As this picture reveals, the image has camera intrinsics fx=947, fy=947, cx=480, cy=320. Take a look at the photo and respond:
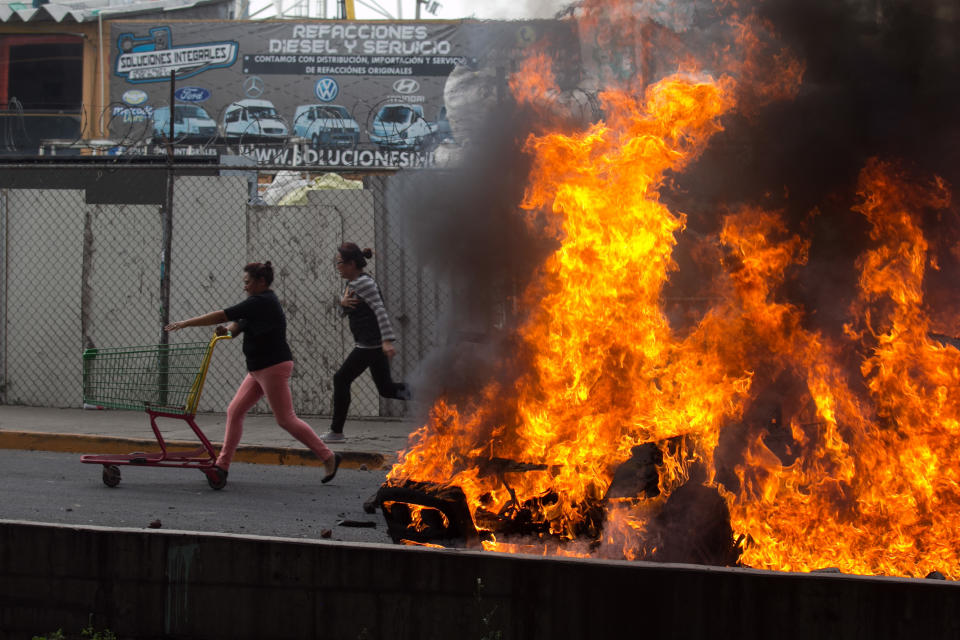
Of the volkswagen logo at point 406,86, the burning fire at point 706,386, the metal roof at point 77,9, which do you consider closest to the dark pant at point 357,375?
the burning fire at point 706,386

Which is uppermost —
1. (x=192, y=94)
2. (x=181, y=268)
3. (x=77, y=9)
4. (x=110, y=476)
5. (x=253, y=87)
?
(x=77, y=9)

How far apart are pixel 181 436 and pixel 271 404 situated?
2462 millimetres

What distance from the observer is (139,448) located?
8.69 m

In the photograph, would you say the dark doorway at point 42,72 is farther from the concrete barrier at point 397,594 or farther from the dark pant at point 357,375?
the concrete barrier at point 397,594

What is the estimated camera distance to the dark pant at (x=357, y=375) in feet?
27.6

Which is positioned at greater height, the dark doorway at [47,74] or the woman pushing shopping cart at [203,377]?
the dark doorway at [47,74]

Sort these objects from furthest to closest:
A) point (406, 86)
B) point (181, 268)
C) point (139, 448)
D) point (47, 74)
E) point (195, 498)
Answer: point (47, 74), point (406, 86), point (181, 268), point (139, 448), point (195, 498)

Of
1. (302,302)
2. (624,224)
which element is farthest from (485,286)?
(302,302)

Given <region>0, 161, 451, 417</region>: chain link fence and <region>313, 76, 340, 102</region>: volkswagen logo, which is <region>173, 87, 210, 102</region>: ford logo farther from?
<region>0, 161, 451, 417</region>: chain link fence

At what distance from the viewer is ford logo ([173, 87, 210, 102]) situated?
85.5 ft

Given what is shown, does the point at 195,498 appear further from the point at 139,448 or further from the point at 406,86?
the point at 406,86

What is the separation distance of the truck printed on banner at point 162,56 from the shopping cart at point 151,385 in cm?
2127

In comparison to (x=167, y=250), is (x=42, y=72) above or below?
above

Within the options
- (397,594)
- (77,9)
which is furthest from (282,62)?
(397,594)
